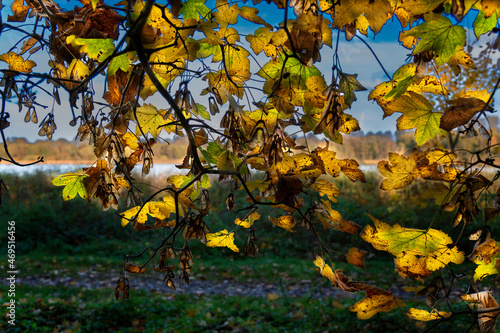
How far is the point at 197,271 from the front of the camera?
245 inches

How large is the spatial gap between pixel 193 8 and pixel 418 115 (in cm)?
66

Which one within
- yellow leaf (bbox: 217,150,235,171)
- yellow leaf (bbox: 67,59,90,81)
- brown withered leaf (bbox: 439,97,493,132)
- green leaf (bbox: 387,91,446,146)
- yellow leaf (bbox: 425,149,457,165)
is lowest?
yellow leaf (bbox: 425,149,457,165)

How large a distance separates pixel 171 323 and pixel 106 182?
9.84 ft

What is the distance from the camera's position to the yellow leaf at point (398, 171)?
0.90m

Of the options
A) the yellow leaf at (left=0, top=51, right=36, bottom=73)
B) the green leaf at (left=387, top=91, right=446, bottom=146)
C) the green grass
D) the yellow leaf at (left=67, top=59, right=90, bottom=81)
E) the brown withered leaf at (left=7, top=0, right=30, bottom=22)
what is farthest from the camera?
the green grass

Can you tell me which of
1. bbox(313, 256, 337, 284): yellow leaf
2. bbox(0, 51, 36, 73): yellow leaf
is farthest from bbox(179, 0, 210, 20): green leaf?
bbox(0, 51, 36, 73): yellow leaf

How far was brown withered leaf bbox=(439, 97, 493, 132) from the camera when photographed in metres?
0.73

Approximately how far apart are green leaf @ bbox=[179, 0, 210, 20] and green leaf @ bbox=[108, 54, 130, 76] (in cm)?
20

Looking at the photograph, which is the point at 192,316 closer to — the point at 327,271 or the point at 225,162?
the point at 327,271

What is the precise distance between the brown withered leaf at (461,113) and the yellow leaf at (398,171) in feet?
0.58

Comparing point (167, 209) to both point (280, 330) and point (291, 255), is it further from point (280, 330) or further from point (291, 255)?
point (291, 255)

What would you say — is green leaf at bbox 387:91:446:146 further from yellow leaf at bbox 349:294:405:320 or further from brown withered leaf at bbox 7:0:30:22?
brown withered leaf at bbox 7:0:30:22

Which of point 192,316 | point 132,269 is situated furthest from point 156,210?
point 192,316

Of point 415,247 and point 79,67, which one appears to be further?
point 79,67
